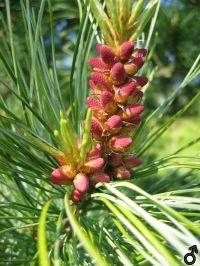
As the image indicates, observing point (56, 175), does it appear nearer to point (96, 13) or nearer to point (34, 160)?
point (34, 160)

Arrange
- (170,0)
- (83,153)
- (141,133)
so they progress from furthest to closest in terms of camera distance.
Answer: (170,0), (141,133), (83,153)

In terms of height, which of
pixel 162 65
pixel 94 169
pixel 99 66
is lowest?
pixel 94 169

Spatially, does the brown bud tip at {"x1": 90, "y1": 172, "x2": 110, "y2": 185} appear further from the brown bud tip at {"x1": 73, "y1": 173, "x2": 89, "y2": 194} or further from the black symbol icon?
the black symbol icon

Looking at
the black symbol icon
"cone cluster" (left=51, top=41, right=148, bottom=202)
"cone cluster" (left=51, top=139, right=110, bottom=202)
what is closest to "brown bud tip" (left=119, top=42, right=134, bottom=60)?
"cone cluster" (left=51, top=41, right=148, bottom=202)

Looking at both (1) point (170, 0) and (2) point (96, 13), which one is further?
(1) point (170, 0)

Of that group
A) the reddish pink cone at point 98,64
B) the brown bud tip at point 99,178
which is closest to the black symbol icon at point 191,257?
the brown bud tip at point 99,178

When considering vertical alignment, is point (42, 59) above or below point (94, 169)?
above

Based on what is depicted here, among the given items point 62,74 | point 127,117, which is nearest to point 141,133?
point 127,117

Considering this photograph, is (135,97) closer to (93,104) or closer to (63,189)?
(93,104)

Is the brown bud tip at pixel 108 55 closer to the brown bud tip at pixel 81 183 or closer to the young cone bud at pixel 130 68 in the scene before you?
the young cone bud at pixel 130 68
